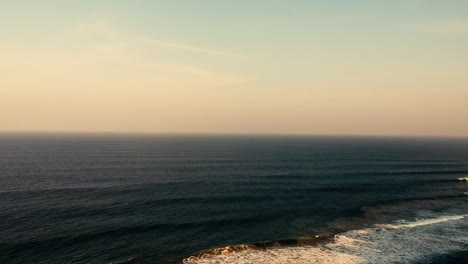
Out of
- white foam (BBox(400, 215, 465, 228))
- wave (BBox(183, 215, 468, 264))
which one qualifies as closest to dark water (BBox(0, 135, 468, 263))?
wave (BBox(183, 215, 468, 264))

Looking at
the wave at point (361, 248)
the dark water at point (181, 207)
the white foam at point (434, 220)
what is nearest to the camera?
the wave at point (361, 248)

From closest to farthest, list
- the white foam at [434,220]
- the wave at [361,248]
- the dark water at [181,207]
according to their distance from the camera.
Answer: the wave at [361,248], the dark water at [181,207], the white foam at [434,220]

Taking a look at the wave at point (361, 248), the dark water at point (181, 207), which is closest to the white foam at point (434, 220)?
the wave at point (361, 248)

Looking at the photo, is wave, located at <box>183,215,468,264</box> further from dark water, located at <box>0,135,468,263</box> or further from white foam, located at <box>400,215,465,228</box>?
dark water, located at <box>0,135,468,263</box>

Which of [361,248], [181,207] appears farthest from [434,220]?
[181,207]

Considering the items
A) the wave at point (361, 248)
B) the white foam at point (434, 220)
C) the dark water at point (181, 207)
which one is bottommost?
the wave at point (361, 248)

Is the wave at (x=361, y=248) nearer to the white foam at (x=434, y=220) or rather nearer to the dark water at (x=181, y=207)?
the white foam at (x=434, y=220)

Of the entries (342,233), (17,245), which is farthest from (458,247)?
(17,245)

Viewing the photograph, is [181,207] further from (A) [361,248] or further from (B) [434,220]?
(B) [434,220]
